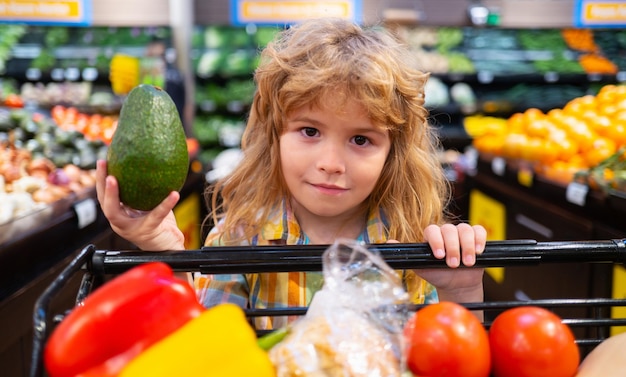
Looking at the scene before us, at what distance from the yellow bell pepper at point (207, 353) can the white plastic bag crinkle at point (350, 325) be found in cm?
4

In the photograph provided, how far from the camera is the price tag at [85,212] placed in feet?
8.04

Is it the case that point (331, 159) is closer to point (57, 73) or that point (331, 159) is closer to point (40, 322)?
point (40, 322)

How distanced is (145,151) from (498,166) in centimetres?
328

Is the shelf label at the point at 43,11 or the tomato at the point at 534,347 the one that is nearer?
the tomato at the point at 534,347

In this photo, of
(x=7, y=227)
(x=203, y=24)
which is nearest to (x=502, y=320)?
(x=7, y=227)

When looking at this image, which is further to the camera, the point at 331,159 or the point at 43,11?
the point at 43,11

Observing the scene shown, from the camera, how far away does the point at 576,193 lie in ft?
8.46

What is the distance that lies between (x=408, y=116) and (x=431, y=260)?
0.50m

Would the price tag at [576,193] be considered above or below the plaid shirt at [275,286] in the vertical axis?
below

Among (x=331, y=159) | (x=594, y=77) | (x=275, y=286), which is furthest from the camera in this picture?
(x=594, y=77)

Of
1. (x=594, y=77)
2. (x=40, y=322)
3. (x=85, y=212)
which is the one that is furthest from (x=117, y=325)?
(x=594, y=77)

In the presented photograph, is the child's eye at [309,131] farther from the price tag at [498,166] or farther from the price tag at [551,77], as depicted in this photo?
the price tag at [551,77]

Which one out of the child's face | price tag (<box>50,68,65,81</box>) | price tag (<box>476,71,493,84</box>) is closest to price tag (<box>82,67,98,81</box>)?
price tag (<box>50,68,65,81</box>)

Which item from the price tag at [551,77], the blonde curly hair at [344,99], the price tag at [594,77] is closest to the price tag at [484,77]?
the price tag at [551,77]
